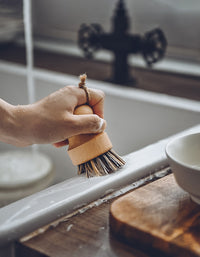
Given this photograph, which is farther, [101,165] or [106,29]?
[106,29]

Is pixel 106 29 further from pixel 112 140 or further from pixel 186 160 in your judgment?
pixel 186 160

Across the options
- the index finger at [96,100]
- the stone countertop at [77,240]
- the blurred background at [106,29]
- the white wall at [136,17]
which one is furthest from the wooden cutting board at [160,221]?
the white wall at [136,17]

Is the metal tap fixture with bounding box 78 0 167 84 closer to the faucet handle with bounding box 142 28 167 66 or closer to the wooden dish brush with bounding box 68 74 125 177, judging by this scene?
the faucet handle with bounding box 142 28 167 66

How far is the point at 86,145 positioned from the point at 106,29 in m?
1.05

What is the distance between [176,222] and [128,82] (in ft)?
2.45

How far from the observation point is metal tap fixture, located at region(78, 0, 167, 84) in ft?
3.32

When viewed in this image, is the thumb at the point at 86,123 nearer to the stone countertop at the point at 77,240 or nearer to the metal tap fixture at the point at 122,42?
the stone countertop at the point at 77,240

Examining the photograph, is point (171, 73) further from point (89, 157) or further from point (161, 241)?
point (161, 241)

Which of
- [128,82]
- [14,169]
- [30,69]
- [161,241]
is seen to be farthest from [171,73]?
[161,241]

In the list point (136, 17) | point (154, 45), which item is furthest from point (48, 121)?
point (136, 17)

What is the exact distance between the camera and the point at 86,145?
1.45 ft

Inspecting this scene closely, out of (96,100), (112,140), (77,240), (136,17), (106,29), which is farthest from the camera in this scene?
(106,29)

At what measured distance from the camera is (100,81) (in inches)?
43.6

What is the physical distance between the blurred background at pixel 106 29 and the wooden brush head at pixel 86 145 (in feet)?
1.83
